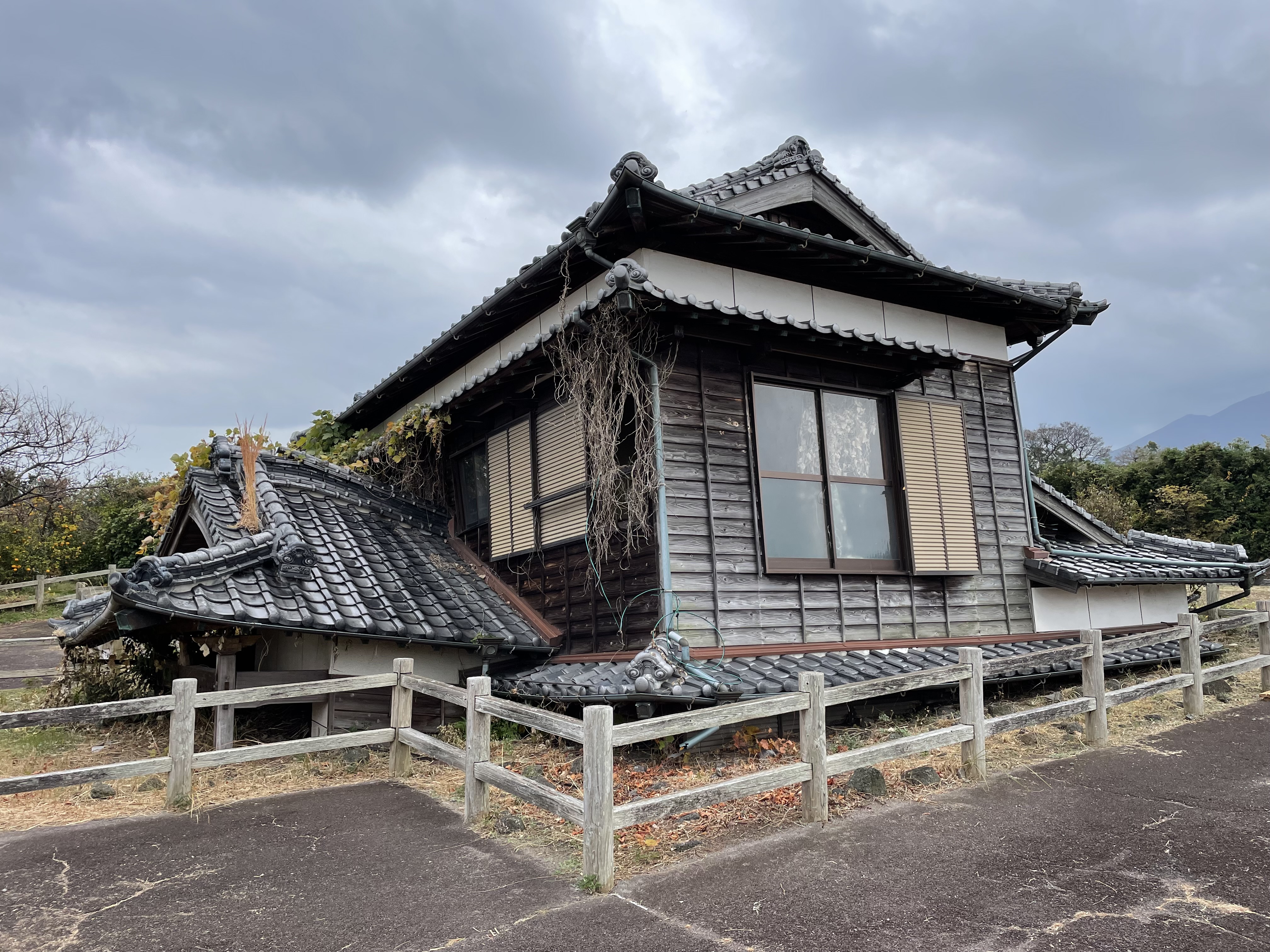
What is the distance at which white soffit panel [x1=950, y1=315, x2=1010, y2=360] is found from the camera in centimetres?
899

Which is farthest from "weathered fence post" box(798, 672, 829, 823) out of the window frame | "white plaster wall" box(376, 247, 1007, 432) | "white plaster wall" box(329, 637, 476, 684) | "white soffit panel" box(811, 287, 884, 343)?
"white soffit panel" box(811, 287, 884, 343)

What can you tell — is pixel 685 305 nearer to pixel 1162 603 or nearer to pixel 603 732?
pixel 603 732

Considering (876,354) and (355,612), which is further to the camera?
(876,354)

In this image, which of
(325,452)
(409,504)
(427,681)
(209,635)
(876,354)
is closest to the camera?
(427,681)

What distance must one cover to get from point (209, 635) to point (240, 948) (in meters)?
4.14

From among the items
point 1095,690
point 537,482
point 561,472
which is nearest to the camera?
point 1095,690

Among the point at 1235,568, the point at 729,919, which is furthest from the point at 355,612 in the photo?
the point at 1235,568

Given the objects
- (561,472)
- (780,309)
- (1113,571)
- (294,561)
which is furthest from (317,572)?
(1113,571)

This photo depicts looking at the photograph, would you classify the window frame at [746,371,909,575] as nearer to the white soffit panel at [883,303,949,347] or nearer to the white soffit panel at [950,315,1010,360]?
the white soffit panel at [883,303,949,347]

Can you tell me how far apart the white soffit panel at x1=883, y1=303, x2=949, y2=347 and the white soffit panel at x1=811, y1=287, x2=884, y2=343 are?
4.2 inches

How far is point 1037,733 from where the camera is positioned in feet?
22.0

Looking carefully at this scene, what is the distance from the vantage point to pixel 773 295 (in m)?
7.86

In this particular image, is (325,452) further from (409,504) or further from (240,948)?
(240,948)

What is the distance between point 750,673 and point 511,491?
379 cm
